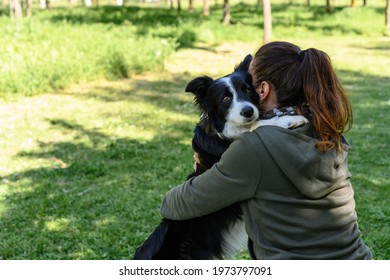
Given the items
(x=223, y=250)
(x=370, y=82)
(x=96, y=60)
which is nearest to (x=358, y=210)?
(x=223, y=250)

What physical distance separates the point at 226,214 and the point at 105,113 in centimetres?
700

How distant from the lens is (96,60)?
12.0 meters

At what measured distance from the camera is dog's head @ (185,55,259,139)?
9.07 feet

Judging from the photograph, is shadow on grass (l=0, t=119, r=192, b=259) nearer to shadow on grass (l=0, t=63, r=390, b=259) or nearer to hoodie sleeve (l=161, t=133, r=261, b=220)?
shadow on grass (l=0, t=63, r=390, b=259)

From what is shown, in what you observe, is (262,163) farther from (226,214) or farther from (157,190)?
(157,190)

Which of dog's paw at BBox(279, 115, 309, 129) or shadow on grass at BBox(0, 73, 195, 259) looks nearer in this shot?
dog's paw at BBox(279, 115, 309, 129)

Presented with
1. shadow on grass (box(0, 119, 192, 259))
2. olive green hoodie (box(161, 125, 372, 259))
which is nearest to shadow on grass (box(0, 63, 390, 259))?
shadow on grass (box(0, 119, 192, 259))

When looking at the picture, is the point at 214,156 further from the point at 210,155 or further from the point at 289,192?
the point at 289,192

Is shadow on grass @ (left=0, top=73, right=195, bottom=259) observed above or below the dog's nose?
below

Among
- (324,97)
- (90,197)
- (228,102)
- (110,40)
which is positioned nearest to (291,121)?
(324,97)

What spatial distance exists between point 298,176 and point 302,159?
0.07 metres

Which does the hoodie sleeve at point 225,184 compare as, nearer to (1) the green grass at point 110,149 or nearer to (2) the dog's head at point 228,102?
(2) the dog's head at point 228,102

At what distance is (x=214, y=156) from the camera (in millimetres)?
2707

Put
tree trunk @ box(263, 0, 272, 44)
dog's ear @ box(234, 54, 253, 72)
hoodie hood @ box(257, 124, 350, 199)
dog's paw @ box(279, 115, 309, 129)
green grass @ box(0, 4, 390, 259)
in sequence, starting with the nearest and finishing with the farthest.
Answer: hoodie hood @ box(257, 124, 350, 199), dog's paw @ box(279, 115, 309, 129), dog's ear @ box(234, 54, 253, 72), green grass @ box(0, 4, 390, 259), tree trunk @ box(263, 0, 272, 44)
